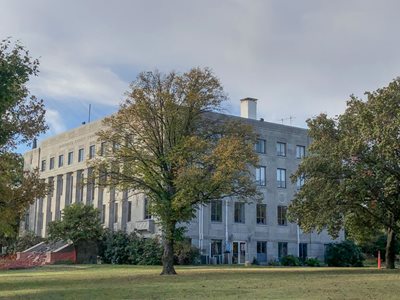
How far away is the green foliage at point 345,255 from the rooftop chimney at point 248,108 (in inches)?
636

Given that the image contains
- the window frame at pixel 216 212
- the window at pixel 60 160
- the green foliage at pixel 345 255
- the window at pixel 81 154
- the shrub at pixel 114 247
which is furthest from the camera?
the window at pixel 60 160

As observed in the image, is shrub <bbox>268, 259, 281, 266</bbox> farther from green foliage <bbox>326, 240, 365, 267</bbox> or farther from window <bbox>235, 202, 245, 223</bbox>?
green foliage <bbox>326, 240, 365, 267</bbox>

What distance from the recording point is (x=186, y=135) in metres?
32.5

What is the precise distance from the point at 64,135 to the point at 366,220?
41316mm

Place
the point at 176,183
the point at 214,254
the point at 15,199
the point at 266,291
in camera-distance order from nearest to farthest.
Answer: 1. the point at 266,291
2. the point at 15,199
3. the point at 176,183
4. the point at 214,254

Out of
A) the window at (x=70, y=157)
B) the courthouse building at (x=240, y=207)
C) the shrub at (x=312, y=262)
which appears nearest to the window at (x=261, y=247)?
the courthouse building at (x=240, y=207)

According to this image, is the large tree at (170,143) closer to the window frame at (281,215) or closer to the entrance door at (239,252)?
the entrance door at (239,252)

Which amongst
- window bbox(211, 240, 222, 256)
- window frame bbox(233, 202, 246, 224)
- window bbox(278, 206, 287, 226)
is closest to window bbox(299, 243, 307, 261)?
window bbox(278, 206, 287, 226)

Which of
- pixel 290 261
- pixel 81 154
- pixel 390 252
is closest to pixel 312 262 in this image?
pixel 290 261

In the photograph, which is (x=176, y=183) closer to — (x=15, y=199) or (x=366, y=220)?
(x=15, y=199)

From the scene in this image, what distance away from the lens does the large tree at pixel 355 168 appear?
102 feet

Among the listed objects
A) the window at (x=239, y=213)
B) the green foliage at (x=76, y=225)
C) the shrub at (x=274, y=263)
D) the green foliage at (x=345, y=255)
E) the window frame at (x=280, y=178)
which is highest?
the window frame at (x=280, y=178)

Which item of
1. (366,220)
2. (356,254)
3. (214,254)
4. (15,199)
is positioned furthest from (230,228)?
(15,199)

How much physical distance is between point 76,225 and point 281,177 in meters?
21.2
